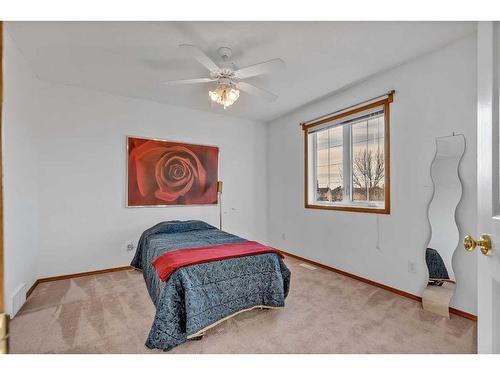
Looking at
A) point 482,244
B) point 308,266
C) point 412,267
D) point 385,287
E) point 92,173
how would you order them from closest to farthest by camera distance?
point 482,244 < point 412,267 < point 385,287 < point 92,173 < point 308,266

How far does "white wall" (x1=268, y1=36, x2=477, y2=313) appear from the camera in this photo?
216cm

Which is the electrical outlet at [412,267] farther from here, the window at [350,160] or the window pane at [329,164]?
the window pane at [329,164]

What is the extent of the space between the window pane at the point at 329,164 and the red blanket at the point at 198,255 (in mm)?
1707

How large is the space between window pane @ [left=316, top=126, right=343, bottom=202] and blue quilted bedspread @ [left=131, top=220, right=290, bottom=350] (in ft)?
5.61

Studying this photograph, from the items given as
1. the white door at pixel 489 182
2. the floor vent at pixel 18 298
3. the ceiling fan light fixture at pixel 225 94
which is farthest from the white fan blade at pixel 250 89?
the floor vent at pixel 18 298

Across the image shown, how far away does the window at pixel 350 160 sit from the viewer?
294 centimetres

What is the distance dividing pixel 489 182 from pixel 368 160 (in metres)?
2.39

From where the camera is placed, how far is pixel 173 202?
3791mm

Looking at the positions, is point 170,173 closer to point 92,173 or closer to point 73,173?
point 92,173

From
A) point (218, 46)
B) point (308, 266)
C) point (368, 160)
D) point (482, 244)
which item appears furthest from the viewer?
point (308, 266)

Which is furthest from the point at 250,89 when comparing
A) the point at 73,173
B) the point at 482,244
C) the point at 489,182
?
the point at 73,173

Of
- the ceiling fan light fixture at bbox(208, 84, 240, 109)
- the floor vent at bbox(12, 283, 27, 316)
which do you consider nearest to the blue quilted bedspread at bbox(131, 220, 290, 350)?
the floor vent at bbox(12, 283, 27, 316)

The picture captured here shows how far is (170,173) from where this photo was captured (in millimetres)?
3756

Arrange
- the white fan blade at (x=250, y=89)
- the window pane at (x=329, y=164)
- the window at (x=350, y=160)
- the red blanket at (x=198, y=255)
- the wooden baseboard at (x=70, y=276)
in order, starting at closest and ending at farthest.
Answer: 1. the red blanket at (x=198, y=255)
2. the white fan blade at (x=250, y=89)
3. the wooden baseboard at (x=70, y=276)
4. the window at (x=350, y=160)
5. the window pane at (x=329, y=164)
